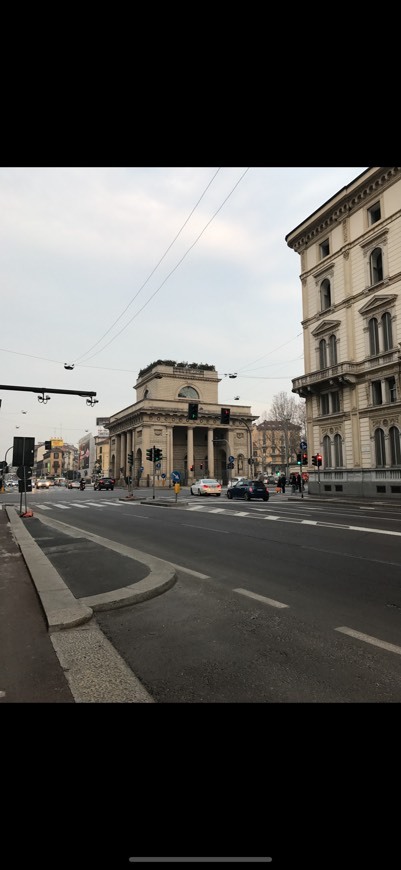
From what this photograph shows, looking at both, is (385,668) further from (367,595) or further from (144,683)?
(367,595)

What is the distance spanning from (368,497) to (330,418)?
22.1 ft

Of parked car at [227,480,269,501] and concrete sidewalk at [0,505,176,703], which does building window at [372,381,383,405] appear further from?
concrete sidewalk at [0,505,176,703]

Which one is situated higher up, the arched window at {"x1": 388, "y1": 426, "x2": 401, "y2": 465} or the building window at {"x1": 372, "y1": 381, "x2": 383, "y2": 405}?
the building window at {"x1": 372, "y1": 381, "x2": 383, "y2": 405}

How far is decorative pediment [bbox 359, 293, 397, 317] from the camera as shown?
2769 cm

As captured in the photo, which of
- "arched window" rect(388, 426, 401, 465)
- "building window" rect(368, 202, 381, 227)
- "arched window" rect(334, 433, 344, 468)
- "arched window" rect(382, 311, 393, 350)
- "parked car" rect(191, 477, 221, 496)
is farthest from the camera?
"parked car" rect(191, 477, 221, 496)

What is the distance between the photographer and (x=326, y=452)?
3303 centimetres

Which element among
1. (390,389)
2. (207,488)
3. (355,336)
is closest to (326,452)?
(390,389)

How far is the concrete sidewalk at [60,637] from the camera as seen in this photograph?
310cm

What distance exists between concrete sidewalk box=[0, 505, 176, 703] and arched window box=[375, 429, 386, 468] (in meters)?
24.0

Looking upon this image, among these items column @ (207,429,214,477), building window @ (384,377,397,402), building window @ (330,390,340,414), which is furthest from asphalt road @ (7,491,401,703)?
column @ (207,429,214,477)

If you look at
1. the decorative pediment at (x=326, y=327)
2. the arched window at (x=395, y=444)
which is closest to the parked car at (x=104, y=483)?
the decorative pediment at (x=326, y=327)

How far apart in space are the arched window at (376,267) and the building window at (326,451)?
37.3 feet
